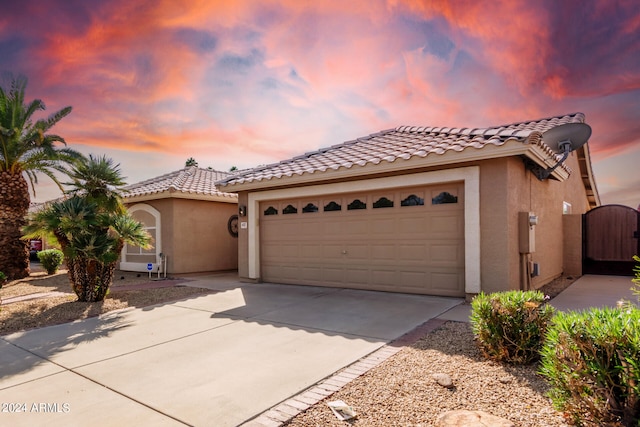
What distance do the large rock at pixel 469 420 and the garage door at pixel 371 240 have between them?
551 centimetres

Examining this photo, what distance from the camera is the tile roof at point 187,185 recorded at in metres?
13.5

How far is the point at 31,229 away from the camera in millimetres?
8523

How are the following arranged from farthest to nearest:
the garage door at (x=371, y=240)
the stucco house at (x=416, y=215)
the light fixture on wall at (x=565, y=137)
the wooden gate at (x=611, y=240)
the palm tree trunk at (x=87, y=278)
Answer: the wooden gate at (x=611, y=240)
the palm tree trunk at (x=87, y=278)
the garage door at (x=371, y=240)
the light fixture on wall at (x=565, y=137)
the stucco house at (x=416, y=215)

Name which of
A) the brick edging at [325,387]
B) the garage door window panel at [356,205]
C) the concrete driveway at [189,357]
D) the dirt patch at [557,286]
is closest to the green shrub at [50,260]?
the concrete driveway at [189,357]

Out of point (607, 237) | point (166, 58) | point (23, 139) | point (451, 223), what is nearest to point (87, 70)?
point (166, 58)

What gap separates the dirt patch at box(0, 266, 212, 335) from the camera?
7257mm

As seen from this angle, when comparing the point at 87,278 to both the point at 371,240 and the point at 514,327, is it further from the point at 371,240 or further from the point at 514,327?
the point at 514,327

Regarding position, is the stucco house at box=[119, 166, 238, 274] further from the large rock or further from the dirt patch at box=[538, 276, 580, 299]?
the large rock

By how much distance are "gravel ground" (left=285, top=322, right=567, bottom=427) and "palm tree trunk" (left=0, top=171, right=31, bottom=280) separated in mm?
13897

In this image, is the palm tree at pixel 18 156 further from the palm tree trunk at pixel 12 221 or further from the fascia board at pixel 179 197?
the fascia board at pixel 179 197

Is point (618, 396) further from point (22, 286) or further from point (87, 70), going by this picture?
point (22, 286)

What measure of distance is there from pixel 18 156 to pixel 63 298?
23.7 feet

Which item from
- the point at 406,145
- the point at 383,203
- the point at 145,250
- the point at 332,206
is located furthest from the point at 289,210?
the point at 145,250

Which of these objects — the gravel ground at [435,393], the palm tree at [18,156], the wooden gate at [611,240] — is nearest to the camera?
the gravel ground at [435,393]
